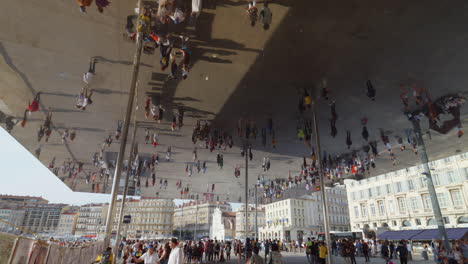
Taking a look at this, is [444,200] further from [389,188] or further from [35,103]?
[35,103]

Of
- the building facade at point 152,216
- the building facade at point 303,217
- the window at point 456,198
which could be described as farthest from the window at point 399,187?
the building facade at point 152,216

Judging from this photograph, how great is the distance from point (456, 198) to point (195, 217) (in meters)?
107

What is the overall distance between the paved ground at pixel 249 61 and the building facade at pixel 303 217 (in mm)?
62691

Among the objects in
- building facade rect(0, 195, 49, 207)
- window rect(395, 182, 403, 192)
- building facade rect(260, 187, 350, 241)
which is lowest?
building facade rect(260, 187, 350, 241)

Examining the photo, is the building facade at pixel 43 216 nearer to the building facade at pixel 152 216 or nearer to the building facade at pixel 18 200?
the building facade at pixel 18 200

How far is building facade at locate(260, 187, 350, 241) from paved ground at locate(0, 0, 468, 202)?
6269 cm

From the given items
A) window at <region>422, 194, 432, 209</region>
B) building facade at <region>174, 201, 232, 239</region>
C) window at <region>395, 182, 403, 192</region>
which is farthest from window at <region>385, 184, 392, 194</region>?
building facade at <region>174, 201, 232, 239</region>

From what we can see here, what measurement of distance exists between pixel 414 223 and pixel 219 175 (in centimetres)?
3847

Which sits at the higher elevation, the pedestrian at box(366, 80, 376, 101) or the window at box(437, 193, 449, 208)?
the pedestrian at box(366, 80, 376, 101)

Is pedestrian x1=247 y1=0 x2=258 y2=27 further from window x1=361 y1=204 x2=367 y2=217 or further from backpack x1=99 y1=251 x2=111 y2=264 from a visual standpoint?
window x1=361 y1=204 x2=367 y2=217

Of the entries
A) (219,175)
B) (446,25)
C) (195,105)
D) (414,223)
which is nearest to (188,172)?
(219,175)

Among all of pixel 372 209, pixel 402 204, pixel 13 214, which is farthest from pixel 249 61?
pixel 13 214

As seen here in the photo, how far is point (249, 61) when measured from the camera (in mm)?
8578

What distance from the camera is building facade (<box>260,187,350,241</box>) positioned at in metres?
71.1
